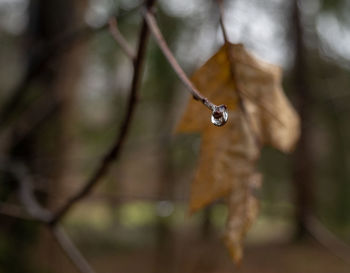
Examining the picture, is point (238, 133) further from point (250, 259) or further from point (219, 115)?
point (250, 259)

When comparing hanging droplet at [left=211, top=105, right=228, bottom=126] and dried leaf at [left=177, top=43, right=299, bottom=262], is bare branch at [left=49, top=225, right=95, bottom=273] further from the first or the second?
hanging droplet at [left=211, top=105, right=228, bottom=126]

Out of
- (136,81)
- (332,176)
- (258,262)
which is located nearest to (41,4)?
(136,81)

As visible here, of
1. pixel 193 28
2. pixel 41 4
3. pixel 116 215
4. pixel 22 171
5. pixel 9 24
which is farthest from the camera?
pixel 116 215

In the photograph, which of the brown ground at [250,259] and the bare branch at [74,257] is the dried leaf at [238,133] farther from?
the brown ground at [250,259]

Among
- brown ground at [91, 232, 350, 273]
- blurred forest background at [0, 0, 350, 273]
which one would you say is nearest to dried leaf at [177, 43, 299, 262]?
blurred forest background at [0, 0, 350, 273]

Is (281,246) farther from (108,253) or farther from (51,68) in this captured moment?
(51,68)

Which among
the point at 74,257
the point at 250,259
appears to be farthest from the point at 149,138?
the point at 250,259
